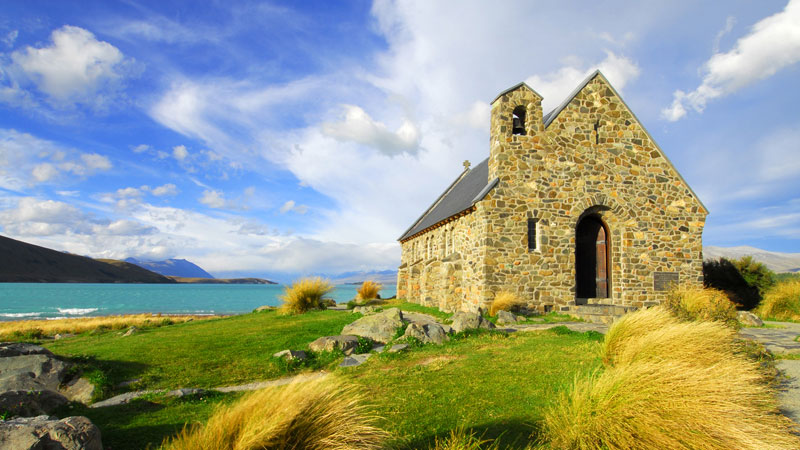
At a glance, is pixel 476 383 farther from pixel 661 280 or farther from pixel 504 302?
pixel 661 280

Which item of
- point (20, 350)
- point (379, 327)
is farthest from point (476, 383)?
point (20, 350)

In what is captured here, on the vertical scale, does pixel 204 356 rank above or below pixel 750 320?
below

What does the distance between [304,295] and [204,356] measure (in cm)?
989

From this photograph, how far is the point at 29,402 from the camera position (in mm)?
5371

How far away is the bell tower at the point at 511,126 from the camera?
15727mm

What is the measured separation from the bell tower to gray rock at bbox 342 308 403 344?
7198mm

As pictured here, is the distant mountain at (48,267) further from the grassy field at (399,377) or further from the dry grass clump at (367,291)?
the grassy field at (399,377)

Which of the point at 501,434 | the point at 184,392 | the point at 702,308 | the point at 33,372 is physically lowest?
the point at 184,392

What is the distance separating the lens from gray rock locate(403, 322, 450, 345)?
32.5 ft

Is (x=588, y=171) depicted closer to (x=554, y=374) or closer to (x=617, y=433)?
(x=554, y=374)

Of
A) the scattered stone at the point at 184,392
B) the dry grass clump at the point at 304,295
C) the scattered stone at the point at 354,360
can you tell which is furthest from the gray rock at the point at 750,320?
the dry grass clump at the point at 304,295

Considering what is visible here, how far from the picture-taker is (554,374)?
6840mm

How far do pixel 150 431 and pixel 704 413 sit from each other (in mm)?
6106

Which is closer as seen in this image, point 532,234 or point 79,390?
point 79,390
